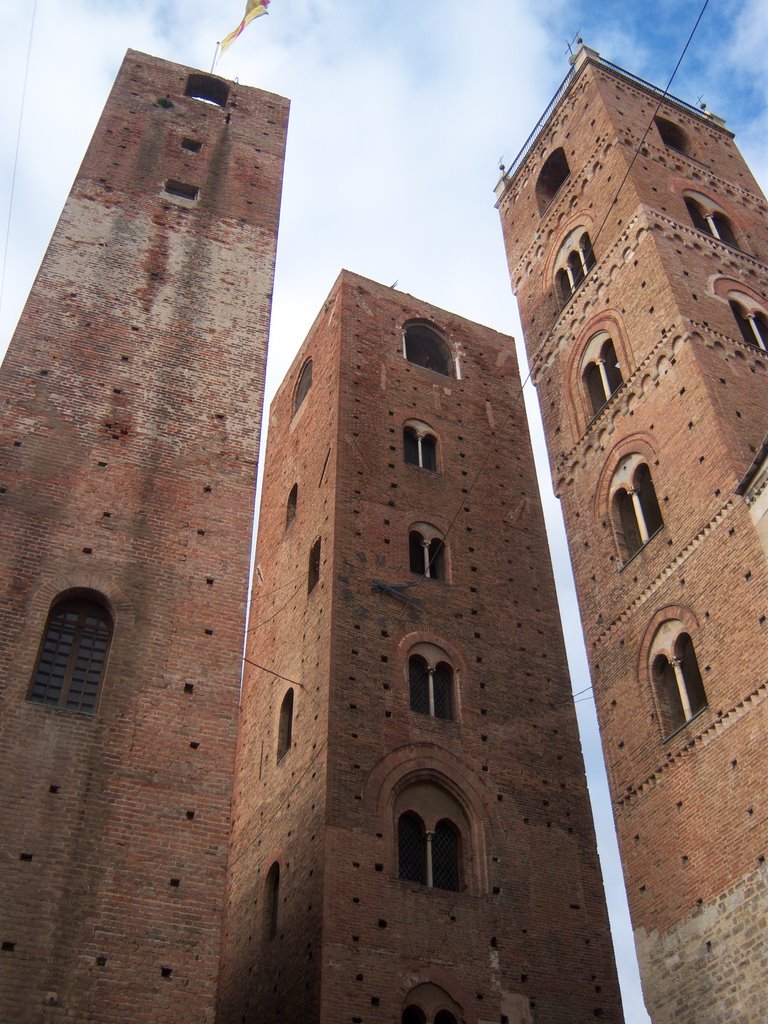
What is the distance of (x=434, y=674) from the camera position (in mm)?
15570

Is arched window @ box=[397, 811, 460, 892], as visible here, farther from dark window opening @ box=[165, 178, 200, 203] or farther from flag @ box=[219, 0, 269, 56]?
flag @ box=[219, 0, 269, 56]

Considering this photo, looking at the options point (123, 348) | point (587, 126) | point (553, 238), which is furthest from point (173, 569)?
point (587, 126)

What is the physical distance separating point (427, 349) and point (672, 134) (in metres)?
7.71

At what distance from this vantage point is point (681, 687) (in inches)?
559

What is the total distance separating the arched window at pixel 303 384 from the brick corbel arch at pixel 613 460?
7.02 metres

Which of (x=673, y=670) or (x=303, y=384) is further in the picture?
(x=303, y=384)

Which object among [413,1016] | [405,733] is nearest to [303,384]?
[405,733]

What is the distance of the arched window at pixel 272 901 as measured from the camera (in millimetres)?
14027

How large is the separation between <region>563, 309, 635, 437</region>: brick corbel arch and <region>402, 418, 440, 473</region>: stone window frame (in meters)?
2.61

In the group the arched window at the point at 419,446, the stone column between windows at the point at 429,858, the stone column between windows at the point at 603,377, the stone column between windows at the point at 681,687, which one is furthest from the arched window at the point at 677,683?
the arched window at the point at 419,446

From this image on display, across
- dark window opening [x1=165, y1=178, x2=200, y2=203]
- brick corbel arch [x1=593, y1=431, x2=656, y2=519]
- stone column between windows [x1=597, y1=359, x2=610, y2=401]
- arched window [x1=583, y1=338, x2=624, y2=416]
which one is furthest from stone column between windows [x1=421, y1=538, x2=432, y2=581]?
Answer: dark window opening [x1=165, y1=178, x2=200, y2=203]

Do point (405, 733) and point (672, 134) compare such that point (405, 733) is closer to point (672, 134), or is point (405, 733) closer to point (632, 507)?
point (632, 507)

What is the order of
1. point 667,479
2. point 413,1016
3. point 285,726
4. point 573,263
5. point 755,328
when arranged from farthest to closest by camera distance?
point 573,263 < point 755,328 < point 285,726 < point 667,479 < point 413,1016

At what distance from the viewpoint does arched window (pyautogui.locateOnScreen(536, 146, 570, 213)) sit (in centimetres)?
2452
